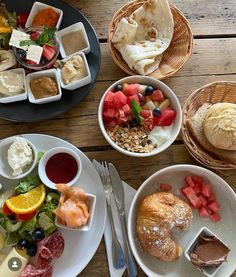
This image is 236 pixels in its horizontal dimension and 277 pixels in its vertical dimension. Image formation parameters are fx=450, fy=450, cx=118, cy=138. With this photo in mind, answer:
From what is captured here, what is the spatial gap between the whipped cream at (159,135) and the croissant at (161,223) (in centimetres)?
19

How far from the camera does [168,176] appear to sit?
1572 millimetres

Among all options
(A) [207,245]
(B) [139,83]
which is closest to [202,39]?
(B) [139,83]

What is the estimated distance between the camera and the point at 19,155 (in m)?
1.47

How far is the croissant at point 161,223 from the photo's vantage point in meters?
1.43

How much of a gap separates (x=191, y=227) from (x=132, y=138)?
14.4 inches

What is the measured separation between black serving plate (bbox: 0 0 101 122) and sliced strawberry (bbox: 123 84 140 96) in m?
0.12

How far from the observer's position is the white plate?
57.8 inches

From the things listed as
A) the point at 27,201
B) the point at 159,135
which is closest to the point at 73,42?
the point at 159,135

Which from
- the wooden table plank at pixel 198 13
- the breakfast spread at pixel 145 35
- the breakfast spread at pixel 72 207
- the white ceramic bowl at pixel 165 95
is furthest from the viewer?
the wooden table plank at pixel 198 13

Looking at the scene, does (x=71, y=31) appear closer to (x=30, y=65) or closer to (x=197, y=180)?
(x=30, y=65)

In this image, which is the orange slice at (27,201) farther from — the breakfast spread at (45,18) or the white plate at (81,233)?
the breakfast spread at (45,18)

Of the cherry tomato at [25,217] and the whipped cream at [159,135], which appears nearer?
the cherry tomato at [25,217]

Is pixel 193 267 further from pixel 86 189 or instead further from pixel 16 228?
pixel 16 228

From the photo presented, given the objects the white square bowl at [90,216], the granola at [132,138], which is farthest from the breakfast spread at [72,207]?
the granola at [132,138]
